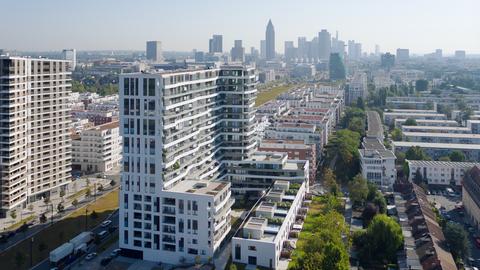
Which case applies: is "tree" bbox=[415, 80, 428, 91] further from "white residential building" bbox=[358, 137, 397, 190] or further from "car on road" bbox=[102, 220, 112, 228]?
A: "car on road" bbox=[102, 220, 112, 228]

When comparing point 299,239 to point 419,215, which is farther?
point 419,215

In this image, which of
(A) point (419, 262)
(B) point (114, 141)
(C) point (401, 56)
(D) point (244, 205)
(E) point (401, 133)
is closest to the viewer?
(A) point (419, 262)

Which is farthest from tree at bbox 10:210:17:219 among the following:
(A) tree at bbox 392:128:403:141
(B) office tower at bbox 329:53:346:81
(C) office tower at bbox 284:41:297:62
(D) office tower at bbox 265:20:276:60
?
(C) office tower at bbox 284:41:297:62

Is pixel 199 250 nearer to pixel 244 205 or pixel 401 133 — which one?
pixel 244 205

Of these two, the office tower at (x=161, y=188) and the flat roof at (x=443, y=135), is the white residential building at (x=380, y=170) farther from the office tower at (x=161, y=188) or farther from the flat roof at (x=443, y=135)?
the flat roof at (x=443, y=135)

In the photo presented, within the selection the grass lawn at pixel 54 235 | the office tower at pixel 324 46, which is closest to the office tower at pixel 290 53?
the office tower at pixel 324 46

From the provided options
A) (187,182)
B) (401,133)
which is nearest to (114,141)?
(187,182)
